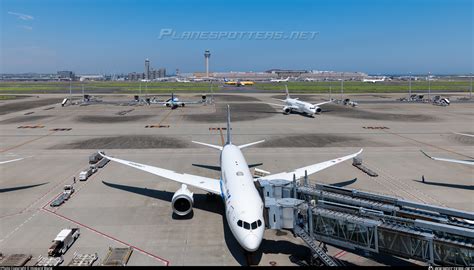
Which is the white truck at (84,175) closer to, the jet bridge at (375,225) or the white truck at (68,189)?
the white truck at (68,189)

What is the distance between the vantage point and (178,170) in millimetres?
39469

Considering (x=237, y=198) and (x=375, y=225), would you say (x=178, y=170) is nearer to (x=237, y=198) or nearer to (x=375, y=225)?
(x=237, y=198)

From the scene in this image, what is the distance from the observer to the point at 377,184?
113 feet

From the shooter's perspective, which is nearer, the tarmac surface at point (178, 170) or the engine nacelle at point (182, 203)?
the tarmac surface at point (178, 170)

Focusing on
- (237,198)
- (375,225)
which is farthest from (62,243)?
(375,225)

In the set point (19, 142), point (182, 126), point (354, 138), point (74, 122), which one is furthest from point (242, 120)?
point (19, 142)

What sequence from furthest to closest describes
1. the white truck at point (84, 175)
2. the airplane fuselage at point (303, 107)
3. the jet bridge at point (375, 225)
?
A: the airplane fuselage at point (303, 107) → the white truck at point (84, 175) → the jet bridge at point (375, 225)

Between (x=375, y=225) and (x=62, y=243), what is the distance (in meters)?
17.5

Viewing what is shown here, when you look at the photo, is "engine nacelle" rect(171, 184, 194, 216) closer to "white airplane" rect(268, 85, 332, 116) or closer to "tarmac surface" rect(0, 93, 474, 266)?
"tarmac surface" rect(0, 93, 474, 266)

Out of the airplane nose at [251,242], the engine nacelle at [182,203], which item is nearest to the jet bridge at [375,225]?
the airplane nose at [251,242]

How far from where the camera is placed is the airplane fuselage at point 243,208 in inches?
742

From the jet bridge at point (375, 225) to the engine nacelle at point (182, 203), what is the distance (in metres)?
6.96

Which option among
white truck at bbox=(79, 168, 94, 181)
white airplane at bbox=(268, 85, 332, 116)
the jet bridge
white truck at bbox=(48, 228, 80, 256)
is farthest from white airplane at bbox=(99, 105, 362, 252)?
white airplane at bbox=(268, 85, 332, 116)

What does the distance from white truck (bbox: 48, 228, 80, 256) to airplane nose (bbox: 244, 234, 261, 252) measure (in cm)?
1107
